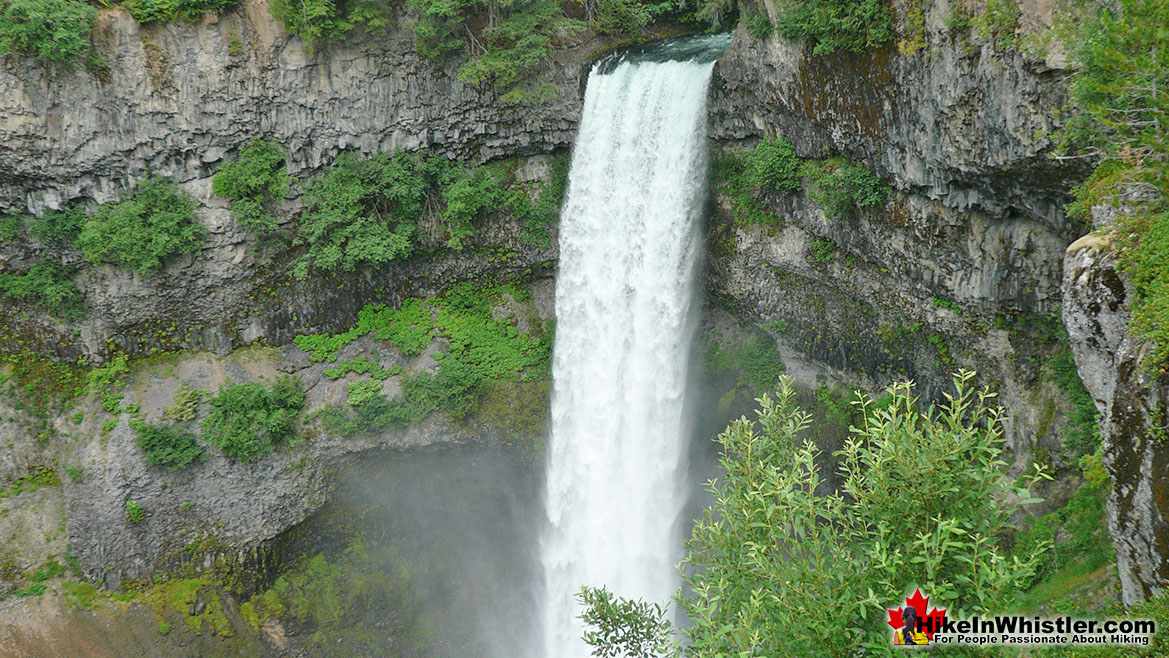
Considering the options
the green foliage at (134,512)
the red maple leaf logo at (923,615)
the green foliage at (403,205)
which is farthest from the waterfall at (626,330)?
the red maple leaf logo at (923,615)

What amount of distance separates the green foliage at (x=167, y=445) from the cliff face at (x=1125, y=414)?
20.2 meters

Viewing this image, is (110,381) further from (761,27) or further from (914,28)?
(914,28)

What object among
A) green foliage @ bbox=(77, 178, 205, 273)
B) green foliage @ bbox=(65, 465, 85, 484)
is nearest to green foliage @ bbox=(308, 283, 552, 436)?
green foliage @ bbox=(77, 178, 205, 273)

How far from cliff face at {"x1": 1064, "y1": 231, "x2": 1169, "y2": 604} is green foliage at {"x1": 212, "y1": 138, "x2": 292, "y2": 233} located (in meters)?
18.3

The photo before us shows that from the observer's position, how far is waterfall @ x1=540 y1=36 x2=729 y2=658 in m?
17.8

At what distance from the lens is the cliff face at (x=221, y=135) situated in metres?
17.9

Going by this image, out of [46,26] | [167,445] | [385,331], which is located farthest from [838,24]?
[167,445]

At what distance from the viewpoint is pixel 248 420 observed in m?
19.6

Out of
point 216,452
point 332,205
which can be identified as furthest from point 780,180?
point 216,452

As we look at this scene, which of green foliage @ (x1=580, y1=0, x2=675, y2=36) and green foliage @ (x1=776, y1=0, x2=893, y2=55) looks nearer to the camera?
green foliage @ (x1=776, y1=0, x2=893, y2=55)

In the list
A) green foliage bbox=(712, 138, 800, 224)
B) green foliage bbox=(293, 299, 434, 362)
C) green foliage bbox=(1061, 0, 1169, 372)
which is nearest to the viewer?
green foliage bbox=(1061, 0, 1169, 372)

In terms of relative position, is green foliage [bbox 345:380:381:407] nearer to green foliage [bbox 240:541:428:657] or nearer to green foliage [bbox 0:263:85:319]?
green foliage [bbox 240:541:428:657]

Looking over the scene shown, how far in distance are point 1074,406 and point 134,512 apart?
22.3 meters

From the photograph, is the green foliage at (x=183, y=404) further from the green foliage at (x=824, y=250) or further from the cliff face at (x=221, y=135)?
the green foliage at (x=824, y=250)
